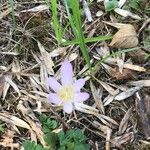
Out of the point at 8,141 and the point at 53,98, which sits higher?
the point at 53,98

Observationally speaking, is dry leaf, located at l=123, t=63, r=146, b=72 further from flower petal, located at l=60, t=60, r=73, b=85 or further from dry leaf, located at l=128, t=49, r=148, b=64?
flower petal, located at l=60, t=60, r=73, b=85

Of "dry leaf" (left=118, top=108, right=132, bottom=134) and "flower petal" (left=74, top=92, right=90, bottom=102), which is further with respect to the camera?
"dry leaf" (left=118, top=108, right=132, bottom=134)

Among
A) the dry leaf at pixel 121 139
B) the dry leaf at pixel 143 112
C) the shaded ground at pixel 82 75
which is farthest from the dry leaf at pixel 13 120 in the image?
the dry leaf at pixel 143 112

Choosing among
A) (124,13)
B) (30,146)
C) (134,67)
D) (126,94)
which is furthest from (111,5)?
(30,146)

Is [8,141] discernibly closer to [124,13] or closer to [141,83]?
[141,83]

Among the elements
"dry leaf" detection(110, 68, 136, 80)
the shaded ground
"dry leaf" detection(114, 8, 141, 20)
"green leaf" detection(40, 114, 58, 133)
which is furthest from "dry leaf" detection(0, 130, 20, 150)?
"dry leaf" detection(114, 8, 141, 20)

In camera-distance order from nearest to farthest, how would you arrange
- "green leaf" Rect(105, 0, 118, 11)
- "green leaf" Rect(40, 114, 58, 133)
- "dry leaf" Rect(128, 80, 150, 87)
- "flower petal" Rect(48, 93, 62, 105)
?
"flower petal" Rect(48, 93, 62, 105), "green leaf" Rect(40, 114, 58, 133), "dry leaf" Rect(128, 80, 150, 87), "green leaf" Rect(105, 0, 118, 11)

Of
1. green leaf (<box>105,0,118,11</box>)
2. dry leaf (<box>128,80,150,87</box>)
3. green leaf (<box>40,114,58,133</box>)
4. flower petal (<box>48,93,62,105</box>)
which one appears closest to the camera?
flower petal (<box>48,93,62,105</box>)
